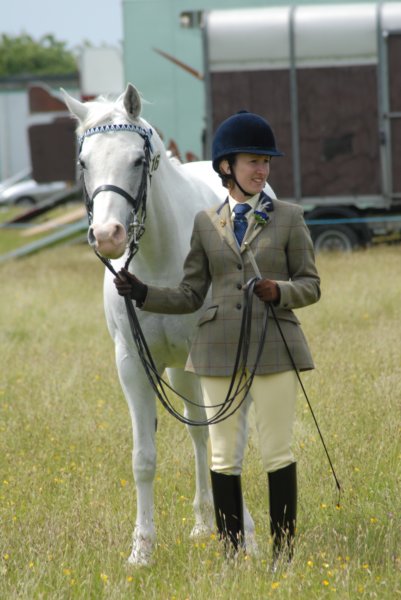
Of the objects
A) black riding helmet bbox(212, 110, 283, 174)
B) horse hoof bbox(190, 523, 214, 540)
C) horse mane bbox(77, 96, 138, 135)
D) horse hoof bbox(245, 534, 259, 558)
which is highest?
horse mane bbox(77, 96, 138, 135)

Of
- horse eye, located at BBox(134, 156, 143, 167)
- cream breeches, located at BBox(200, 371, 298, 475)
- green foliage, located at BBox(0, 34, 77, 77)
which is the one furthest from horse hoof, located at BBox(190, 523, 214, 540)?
green foliage, located at BBox(0, 34, 77, 77)

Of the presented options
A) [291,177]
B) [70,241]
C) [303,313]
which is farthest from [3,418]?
[70,241]

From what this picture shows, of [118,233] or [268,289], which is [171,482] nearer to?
[268,289]

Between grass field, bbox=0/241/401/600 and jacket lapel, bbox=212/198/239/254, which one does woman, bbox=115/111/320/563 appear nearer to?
jacket lapel, bbox=212/198/239/254

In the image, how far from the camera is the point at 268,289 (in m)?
4.35

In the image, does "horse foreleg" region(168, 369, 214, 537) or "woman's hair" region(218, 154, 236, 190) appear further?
"horse foreleg" region(168, 369, 214, 537)

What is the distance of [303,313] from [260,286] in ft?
22.2

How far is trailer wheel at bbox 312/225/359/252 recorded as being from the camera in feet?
55.1

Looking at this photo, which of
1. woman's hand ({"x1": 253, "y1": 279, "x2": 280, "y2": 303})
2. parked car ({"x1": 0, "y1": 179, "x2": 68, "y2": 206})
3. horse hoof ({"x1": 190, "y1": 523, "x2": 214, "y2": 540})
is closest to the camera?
woman's hand ({"x1": 253, "y1": 279, "x2": 280, "y2": 303})

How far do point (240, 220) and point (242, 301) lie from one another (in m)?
0.34

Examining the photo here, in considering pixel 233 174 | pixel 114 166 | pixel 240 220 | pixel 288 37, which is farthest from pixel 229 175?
pixel 288 37

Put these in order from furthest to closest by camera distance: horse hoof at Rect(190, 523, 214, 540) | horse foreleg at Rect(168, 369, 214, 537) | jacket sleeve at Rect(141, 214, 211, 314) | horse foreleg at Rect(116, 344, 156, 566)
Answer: horse foreleg at Rect(168, 369, 214, 537) < horse hoof at Rect(190, 523, 214, 540) < horse foreleg at Rect(116, 344, 156, 566) < jacket sleeve at Rect(141, 214, 211, 314)

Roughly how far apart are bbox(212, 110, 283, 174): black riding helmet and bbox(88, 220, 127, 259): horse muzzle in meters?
0.59

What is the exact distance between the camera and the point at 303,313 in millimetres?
11062
